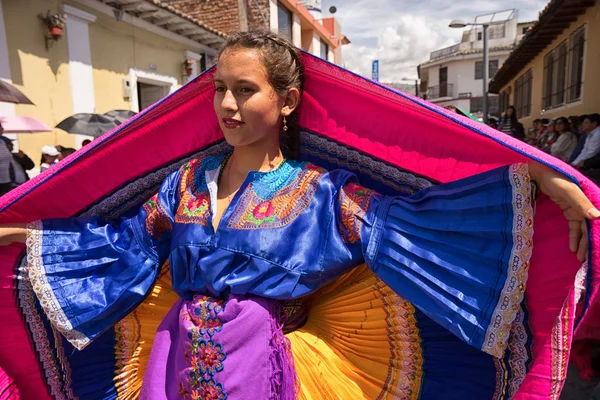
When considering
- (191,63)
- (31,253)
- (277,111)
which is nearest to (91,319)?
(31,253)

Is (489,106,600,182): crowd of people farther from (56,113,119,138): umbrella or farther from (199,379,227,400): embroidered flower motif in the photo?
(56,113,119,138): umbrella

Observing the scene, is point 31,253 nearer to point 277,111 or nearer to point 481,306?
point 277,111

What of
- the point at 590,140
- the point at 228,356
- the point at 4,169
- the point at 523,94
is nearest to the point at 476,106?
the point at 523,94

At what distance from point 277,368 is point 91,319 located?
0.66m

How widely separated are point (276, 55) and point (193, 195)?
54cm

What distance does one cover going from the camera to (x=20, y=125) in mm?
5434

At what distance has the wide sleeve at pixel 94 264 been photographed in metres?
1.55

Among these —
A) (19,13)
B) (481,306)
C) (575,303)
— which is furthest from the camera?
(19,13)

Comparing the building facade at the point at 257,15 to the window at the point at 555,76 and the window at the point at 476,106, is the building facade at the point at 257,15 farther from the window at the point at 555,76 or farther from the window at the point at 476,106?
the window at the point at 476,106

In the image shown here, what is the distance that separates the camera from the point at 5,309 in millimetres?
1619

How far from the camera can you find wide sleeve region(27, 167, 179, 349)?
155 cm

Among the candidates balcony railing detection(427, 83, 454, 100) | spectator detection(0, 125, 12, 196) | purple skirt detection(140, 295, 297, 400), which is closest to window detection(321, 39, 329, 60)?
spectator detection(0, 125, 12, 196)

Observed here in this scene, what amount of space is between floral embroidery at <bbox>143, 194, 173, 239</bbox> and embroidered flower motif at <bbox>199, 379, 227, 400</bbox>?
0.54m

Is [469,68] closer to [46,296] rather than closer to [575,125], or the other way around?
[575,125]
